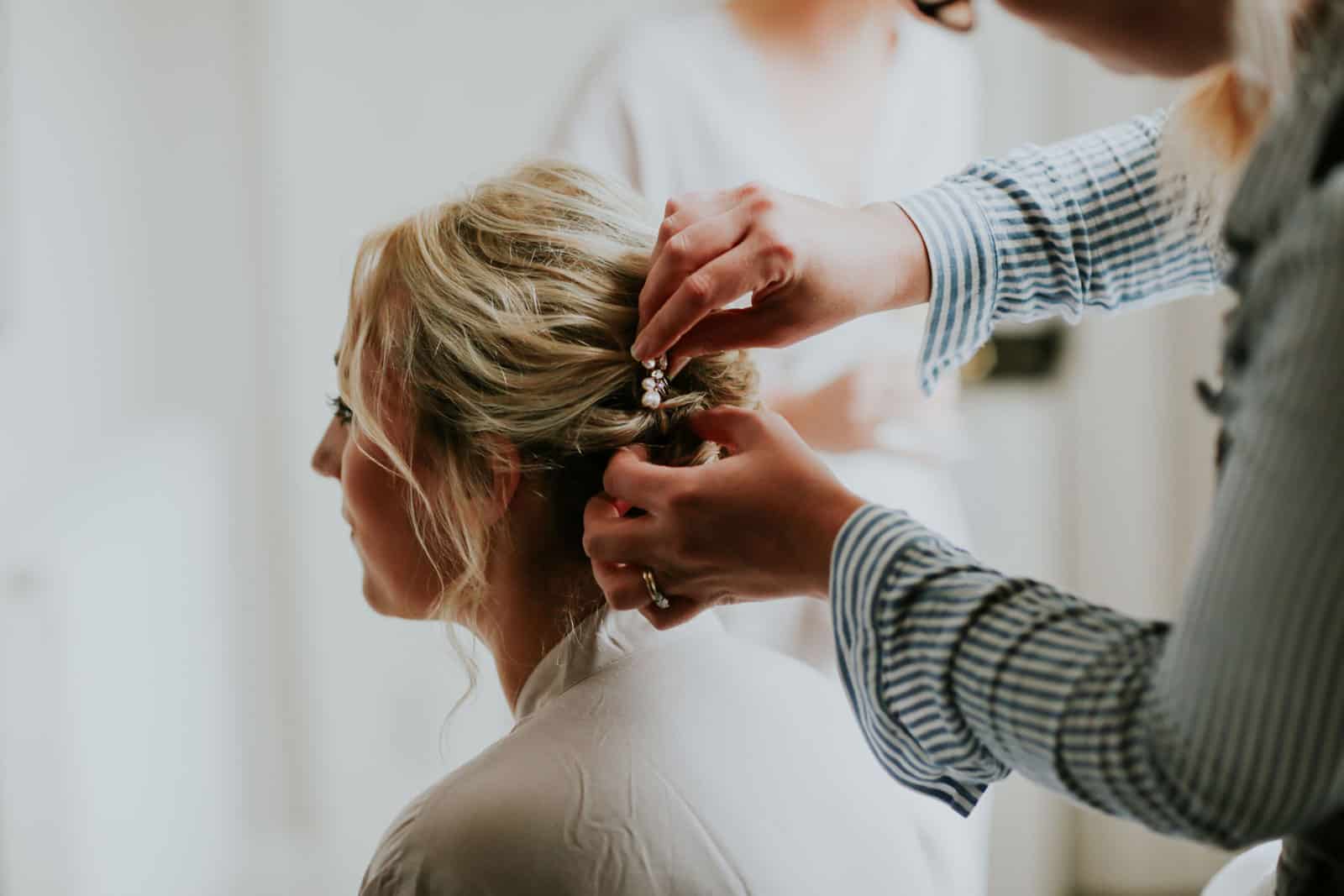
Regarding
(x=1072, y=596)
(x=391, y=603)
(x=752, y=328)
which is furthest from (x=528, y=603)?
(x=1072, y=596)

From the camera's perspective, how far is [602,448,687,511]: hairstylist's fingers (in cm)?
80

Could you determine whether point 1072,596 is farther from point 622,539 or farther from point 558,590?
point 558,590

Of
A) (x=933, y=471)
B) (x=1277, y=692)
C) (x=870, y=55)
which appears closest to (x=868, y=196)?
(x=870, y=55)

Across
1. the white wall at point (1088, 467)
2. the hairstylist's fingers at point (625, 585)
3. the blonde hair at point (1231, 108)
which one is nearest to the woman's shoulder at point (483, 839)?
the hairstylist's fingers at point (625, 585)

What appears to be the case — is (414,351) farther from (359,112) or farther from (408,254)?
(359,112)

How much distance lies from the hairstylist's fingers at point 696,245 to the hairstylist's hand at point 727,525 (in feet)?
0.31

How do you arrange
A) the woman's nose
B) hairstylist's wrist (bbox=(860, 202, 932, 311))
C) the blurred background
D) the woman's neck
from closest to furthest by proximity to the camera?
hairstylist's wrist (bbox=(860, 202, 932, 311)) < the woman's neck < the woman's nose < the blurred background

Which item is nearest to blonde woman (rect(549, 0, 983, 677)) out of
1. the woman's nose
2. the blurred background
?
the blurred background

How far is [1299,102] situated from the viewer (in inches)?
22.0

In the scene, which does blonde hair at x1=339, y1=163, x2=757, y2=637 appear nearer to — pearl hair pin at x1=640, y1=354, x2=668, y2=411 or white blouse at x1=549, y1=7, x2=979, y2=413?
pearl hair pin at x1=640, y1=354, x2=668, y2=411

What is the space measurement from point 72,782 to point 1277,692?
1806 mm

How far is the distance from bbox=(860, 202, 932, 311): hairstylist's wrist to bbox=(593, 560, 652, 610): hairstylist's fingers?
11.5 inches

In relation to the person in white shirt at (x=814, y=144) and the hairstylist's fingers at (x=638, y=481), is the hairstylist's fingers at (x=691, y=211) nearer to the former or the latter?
the hairstylist's fingers at (x=638, y=481)

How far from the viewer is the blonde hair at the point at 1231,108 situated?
61cm
